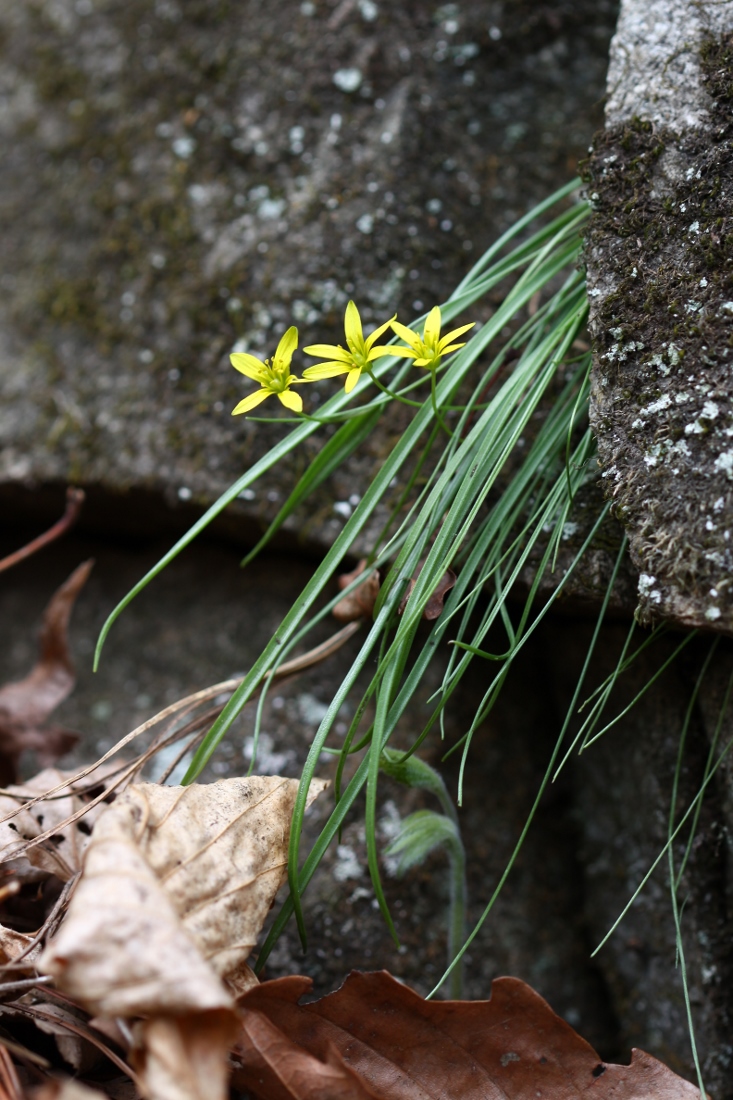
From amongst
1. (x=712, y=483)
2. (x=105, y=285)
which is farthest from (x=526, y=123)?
(x=712, y=483)

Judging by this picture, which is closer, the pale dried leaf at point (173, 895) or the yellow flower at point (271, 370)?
the pale dried leaf at point (173, 895)

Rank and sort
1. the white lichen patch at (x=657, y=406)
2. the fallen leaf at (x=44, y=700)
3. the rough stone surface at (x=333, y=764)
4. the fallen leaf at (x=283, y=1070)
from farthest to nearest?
the fallen leaf at (x=44, y=700), the rough stone surface at (x=333, y=764), the white lichen patch at (x=657, y=406), the fallen leaf at (x=283, y=1070)

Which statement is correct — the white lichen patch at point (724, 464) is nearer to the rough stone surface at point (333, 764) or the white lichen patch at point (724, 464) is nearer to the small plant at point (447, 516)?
the small plant at point (447, 516)

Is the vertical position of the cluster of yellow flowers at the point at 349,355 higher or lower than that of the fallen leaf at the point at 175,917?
higher

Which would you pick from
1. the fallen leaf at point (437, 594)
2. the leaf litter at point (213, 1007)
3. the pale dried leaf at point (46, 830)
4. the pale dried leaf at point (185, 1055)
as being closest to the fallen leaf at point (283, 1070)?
the leaf litter at point (213, 1007)

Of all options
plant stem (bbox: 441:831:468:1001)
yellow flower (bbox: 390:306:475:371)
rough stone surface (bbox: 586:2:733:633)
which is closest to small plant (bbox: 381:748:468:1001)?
plant stem (bbox: 441:831:468:1001)
